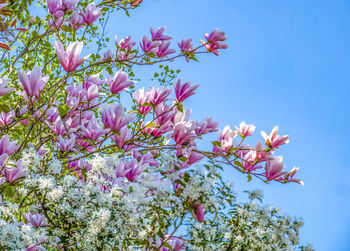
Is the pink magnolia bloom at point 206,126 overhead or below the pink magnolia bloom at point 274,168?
overhead

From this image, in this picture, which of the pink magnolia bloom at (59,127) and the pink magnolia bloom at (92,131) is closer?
the pink magnolia bloom at (92,131)

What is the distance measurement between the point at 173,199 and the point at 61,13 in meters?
2.23

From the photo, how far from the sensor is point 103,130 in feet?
7.91

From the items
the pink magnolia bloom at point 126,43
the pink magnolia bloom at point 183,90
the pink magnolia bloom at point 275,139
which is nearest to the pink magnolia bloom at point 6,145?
the pink magnolia bloom at point 183,90

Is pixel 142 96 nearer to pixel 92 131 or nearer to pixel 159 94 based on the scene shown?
pixel 159 94

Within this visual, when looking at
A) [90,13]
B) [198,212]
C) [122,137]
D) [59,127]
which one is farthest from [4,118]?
[198,212]

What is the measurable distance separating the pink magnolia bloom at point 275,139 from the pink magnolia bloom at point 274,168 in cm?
10

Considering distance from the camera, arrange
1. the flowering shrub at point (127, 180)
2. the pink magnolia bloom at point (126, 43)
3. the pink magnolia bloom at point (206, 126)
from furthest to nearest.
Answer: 1. the pink magnolia bloom at point (126, 43)
2. the pink magnolia bloom at point (206, 126)
3. the flowering shrub at point (127, 180)

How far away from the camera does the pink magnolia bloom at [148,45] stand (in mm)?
3248

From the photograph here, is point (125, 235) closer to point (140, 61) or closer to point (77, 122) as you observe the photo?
point (77, 122)

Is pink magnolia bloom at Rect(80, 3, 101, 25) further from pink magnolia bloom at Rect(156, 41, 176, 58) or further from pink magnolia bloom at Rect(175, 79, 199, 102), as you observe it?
pink magnolia bloom at Rect(175, 79, 199, 102)

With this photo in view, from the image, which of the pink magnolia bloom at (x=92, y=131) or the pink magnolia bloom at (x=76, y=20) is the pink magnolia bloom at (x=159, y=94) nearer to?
the pink magnolia bloom at (x=92, y=131)

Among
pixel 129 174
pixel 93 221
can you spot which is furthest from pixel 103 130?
pixel 93 221

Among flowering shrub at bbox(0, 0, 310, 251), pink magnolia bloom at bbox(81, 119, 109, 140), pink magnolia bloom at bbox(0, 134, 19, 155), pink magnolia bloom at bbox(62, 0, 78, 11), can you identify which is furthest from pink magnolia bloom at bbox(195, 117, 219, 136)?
pink magnolia bloom at bbox(62, 0, 78, 11)
